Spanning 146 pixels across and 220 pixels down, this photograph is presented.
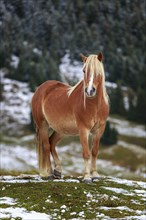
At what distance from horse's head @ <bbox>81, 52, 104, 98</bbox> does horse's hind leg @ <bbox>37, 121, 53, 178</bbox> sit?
9.56 ft

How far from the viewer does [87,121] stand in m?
12.4

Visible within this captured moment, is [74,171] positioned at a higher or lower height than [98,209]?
lower

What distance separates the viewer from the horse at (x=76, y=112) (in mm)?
12164

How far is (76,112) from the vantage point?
12.7 metres

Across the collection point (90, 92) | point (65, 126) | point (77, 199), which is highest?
point (90, 92)

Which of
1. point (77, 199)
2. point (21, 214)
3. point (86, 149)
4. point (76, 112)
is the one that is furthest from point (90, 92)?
point (21, 214)

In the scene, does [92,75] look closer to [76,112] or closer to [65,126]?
[76,112]

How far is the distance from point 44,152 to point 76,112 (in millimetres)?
2452

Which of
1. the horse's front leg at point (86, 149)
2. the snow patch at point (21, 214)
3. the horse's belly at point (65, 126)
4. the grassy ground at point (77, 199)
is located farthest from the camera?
the horse's belly at point (65, 126)

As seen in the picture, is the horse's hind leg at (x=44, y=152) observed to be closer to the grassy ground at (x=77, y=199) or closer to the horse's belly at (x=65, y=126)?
the horse's belly at (x=65, y=126)

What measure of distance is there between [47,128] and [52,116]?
879 mm

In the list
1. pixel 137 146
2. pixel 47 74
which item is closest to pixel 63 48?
pixel 47 74

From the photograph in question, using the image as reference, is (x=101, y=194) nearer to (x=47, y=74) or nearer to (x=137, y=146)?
(x=137, y=146)

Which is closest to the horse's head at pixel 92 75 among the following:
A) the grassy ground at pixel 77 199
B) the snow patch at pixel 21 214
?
the grassy ground at pixel 77 199
